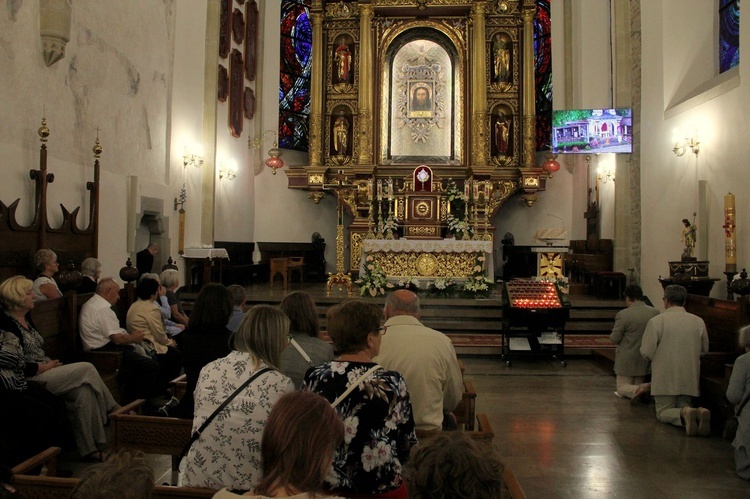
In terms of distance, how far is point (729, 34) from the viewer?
9.99 meters

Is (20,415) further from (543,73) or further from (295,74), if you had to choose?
(543,73)

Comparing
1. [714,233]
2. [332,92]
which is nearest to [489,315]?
[714,233]

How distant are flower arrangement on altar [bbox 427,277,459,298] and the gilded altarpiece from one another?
16.1 ft

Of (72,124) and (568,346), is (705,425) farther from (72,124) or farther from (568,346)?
(72,124)

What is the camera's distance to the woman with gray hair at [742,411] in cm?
447

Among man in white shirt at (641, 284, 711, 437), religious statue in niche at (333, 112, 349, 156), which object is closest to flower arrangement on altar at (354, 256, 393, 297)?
religious statue in niche at (333, 112, 349, 156)

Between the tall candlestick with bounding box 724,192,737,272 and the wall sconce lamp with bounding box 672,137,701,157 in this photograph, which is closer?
the tall candlestick with bounding box 724,192,737,272

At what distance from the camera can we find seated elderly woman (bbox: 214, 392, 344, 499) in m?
1.68

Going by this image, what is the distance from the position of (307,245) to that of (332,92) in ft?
14.0

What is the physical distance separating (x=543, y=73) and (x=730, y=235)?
1127 centimetres

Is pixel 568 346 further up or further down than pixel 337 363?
further down

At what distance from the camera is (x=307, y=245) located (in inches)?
700

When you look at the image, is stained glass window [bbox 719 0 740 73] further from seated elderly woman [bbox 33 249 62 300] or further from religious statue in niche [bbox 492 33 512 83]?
seated elderly woman [bbox 33 249 62 300]

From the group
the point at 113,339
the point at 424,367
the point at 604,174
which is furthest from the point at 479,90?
the point at 424,367
